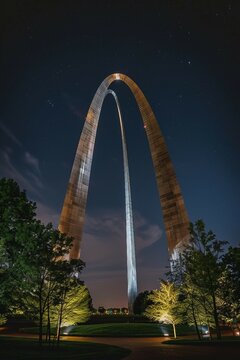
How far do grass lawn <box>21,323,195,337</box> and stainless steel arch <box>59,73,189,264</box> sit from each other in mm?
8293

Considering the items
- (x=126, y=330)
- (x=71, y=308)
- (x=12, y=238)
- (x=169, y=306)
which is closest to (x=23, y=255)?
(x=12, y=238)

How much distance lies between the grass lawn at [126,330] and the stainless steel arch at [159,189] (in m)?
8.29

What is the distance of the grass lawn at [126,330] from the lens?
3101 centimetres

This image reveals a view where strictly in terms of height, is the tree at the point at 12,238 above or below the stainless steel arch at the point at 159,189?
below

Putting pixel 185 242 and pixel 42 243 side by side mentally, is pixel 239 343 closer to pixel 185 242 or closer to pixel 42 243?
pixel 42 243

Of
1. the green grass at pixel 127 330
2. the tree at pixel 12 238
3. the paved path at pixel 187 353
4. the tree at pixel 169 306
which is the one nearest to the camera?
the paved path at pixel 187 353

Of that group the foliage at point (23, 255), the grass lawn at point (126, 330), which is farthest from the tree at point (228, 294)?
the foliage at point (23, 255)

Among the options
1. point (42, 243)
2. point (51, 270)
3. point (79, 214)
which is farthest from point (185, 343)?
point (79, 214)

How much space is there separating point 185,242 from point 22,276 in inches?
874

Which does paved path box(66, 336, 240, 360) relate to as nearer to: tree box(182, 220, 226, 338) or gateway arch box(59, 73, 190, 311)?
tree box(182, 220, 226, 338)

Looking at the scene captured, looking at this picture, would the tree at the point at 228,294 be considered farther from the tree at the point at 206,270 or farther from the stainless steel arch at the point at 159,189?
the stainless steel arch at the point at 159,189

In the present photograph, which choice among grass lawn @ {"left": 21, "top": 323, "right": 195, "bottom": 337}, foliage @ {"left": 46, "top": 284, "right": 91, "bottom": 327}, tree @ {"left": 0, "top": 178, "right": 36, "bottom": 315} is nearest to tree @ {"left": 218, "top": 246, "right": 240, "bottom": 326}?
grass lawn @ {"left": 21, "top": 323, "right": 195, "bottom": 337}

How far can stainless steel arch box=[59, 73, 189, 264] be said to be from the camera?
123 ft

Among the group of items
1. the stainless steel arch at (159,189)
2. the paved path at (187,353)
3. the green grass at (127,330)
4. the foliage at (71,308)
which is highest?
the stainless steel arch at (159,189)
